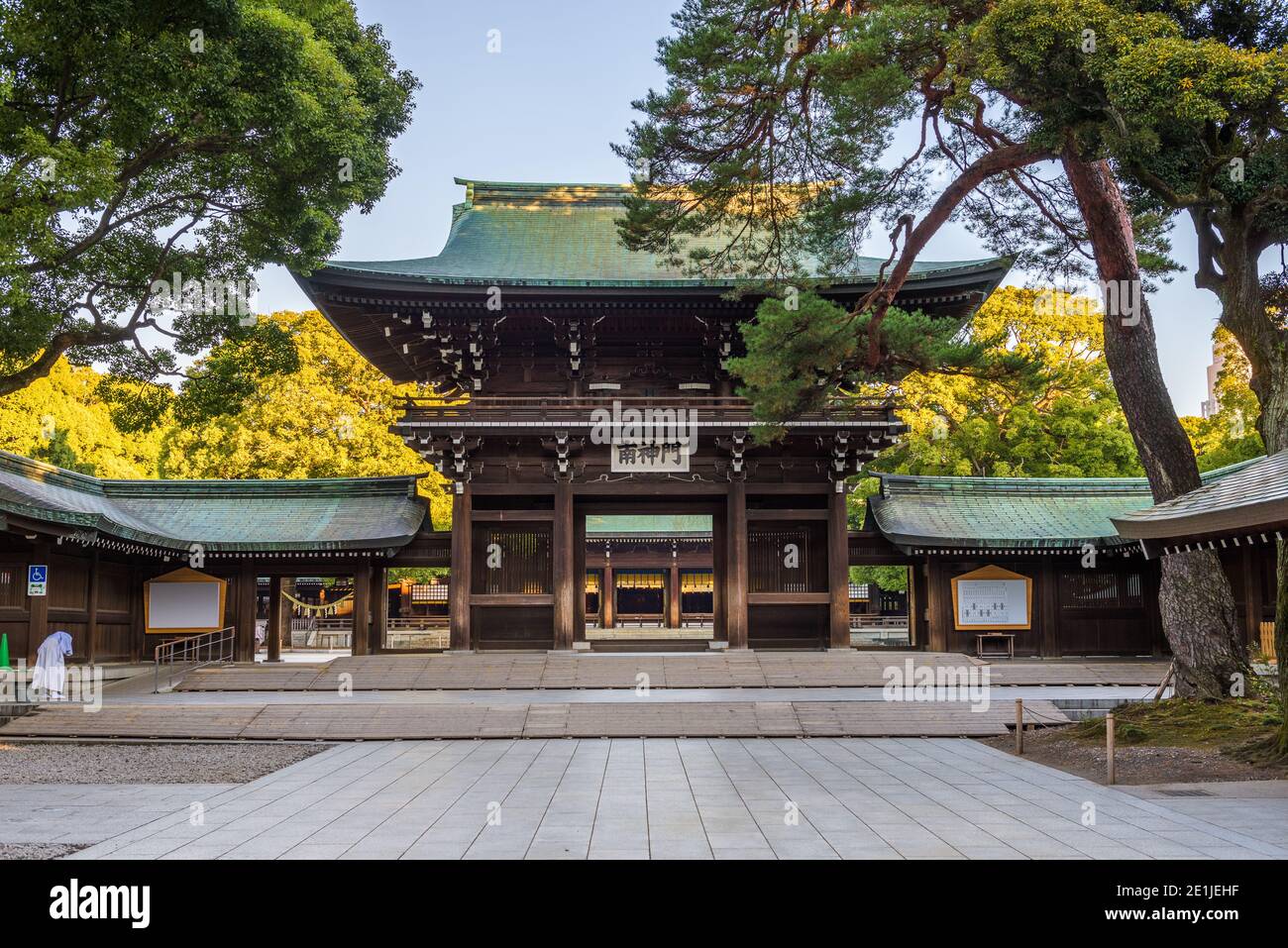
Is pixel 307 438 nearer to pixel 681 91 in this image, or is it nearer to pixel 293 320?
pixel 293 320

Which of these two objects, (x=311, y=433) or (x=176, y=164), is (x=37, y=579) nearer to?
(x=176, y=164)

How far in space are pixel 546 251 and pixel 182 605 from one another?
12614 millimetres

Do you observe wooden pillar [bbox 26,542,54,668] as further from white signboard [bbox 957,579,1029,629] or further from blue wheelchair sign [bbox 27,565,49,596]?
white signboard [bbox 957,579,1029,629]

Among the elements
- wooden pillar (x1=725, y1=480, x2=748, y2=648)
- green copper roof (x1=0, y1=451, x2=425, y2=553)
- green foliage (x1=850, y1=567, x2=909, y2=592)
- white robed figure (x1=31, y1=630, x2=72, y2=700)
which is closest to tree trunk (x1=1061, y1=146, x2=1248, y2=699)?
wooden pillar (x1=725, y1=480, x2=748, y2=648)

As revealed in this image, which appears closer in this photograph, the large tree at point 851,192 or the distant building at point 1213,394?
the large tree at point 851,192

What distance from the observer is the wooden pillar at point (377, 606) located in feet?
81.1

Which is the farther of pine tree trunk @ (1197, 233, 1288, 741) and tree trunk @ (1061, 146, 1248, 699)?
tree trunk @ (1061, 146, 1248, 699)

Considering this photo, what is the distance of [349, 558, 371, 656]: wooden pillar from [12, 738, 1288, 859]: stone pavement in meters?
10.4

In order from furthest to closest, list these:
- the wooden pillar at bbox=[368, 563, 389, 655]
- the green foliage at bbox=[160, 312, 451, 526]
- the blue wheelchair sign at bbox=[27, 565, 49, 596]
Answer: the green foliage at bbox=[160, 312, 451, 526]
the wooden pillar at bbox=[368, 563, 389, 655]
the blue wheelchair sign at bbox=[27, 565, 49, 596]

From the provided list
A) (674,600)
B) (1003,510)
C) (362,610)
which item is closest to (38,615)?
(362,610)

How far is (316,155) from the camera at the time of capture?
16.0m

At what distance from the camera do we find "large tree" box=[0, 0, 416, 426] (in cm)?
1352

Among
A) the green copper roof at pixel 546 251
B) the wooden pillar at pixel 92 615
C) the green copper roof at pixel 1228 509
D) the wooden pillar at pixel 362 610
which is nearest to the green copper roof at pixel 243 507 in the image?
the wooden pillar at pixel 362 610

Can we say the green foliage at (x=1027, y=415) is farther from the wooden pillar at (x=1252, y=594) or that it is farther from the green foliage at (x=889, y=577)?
the wooden pillar at (x=1252, y=594)
